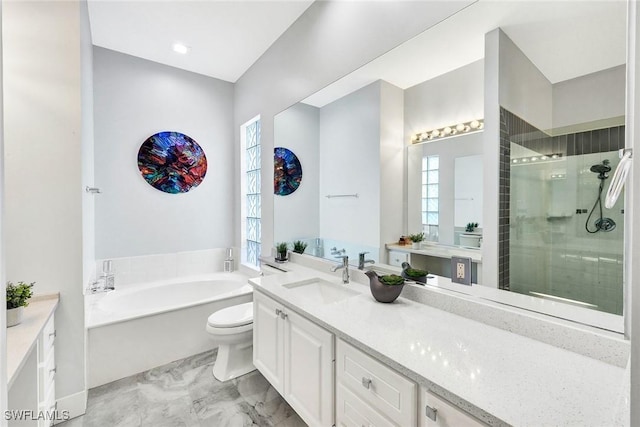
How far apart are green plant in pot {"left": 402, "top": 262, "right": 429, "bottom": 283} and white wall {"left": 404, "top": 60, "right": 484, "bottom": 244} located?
19 centimetres

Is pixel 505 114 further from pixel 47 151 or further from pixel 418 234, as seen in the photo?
pixel 47 151

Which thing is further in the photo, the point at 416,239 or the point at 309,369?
the point at 416,239

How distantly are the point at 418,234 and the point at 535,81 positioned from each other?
0.83 meters

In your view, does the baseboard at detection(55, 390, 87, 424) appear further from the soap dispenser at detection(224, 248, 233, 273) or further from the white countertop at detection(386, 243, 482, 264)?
the white countertop at detection(386, 243, 482, 264)

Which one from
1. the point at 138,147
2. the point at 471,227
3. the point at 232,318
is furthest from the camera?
the point at 138,147

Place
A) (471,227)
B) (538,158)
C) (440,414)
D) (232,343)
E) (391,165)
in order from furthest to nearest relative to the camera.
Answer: (232,343)
(391,165)
(471,227)
(538,158)
(440,414)

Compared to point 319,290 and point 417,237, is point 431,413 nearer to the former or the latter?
point 417,237

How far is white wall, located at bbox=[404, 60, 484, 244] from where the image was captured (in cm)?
132

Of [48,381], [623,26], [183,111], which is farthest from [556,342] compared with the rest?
[183,111]

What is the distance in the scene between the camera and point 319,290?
2002 mm

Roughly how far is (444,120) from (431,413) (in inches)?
49.7

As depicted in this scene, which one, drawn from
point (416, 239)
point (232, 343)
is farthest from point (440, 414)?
point (232, 343)

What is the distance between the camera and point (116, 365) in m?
2.18

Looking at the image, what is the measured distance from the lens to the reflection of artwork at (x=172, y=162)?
3134mm
